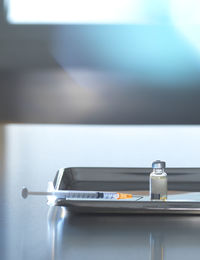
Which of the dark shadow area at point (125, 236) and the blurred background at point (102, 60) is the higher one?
the blurred background at point (102, 60)

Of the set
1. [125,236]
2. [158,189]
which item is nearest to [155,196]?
[158,189]

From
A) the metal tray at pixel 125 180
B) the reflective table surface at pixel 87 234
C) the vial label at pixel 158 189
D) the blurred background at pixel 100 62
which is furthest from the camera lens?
the blurred background at pixel 100 62

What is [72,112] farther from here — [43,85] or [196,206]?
[196,206]

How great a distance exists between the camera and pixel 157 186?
73 cm

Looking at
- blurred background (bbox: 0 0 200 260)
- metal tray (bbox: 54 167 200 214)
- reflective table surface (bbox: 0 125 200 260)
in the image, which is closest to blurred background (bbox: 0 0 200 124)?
blurred background (bbox: 0 0 200 260)

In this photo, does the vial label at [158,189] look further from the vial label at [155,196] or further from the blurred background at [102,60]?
the blurred background at [102,60]

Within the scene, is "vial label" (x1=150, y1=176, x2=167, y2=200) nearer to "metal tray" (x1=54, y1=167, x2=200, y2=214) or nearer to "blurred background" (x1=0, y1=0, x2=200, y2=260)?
"metal tray" (x1=54, y1=167, x2=200, y2=214)

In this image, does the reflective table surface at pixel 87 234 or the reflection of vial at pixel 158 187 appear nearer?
the reflective table surface at pixel 87 234

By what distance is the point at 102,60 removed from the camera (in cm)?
476

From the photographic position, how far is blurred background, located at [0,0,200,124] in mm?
4625

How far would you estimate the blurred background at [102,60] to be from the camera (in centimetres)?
462

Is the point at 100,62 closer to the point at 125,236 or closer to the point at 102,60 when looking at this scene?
the point at 102,60

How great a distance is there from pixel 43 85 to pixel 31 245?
13.9 feet

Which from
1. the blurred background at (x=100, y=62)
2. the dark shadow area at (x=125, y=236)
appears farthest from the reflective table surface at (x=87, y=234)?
the blurred background at (x=100, y=62)
